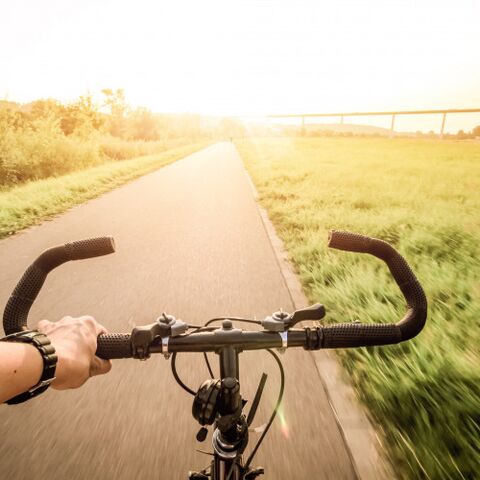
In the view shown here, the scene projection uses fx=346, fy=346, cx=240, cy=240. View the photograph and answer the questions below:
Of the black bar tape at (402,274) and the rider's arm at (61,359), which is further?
the black bar tape at (402,274)

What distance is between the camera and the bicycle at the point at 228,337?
0.91 m

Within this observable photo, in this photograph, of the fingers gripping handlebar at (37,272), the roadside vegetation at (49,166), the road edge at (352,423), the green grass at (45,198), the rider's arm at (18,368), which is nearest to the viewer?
the rider's arm at (18,368)

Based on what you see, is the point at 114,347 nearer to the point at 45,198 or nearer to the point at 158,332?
the point at 158,332

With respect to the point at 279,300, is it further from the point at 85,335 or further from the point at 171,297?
the point at 85,335

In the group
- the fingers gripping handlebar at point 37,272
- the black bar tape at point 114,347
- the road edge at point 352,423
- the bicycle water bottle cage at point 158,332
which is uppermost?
the fingers gripping handlebar at point 37,272

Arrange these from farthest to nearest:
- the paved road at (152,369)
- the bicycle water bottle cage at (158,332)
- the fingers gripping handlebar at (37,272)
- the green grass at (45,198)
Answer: the green grass at (45,198) < the paved road at (152,369) < the fingers gripping handlebar at (37,272) < the bicycle water bottle cage at (158,332)

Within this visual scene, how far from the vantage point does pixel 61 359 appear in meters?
0.96

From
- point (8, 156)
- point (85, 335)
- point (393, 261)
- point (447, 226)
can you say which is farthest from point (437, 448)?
point (8, 156)

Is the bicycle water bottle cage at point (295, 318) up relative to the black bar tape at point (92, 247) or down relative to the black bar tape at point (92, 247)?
down

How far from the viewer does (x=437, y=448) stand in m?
1.84

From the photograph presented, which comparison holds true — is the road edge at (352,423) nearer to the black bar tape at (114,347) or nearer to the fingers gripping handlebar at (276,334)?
the fingers gripping handlebar at (276,334)

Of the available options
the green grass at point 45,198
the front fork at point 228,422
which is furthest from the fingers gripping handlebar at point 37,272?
the green grass at point 45,198

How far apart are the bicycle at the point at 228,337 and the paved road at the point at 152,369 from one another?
1118 millimetres

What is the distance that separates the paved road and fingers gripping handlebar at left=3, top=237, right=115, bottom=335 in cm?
129
